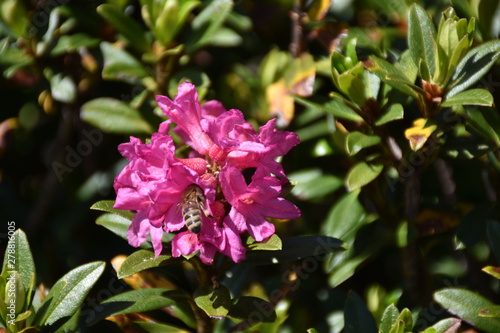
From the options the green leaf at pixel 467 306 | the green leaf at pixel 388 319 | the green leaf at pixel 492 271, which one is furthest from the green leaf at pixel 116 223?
the green leaf at pixel 492 271

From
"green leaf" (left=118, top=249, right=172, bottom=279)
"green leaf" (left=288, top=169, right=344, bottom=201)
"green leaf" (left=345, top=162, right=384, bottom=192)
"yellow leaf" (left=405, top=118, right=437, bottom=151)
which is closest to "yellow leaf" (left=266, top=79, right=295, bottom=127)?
"green leaf" (left=288, top=169, right=344, bottom=201)

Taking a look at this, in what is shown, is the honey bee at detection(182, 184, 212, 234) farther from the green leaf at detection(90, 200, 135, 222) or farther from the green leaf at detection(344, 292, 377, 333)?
the green leaf at detection(344, 292, 377, 333)

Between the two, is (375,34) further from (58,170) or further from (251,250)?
(58,170)

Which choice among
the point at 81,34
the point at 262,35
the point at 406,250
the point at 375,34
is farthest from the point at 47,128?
the point at 406,250

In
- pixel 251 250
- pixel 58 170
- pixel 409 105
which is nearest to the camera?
pixel 251 250

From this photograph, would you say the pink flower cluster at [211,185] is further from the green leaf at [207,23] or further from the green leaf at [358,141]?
the green leaf at [207,23]

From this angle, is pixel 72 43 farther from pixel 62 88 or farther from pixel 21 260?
pixel 21 260

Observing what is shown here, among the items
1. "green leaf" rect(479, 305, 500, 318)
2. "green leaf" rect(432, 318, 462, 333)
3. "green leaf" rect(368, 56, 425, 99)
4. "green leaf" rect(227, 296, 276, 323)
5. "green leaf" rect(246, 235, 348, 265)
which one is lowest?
"green leaf" rect(432, 318, 462, 333)
